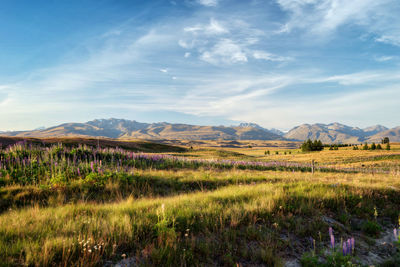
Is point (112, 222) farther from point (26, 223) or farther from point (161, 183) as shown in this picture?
point (161, 183)

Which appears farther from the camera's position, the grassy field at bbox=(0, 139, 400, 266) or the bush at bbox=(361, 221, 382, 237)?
the bush at bbox=(361, 221, 382, 237)

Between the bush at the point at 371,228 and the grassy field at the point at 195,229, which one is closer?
the grassy field at the point at 195,229

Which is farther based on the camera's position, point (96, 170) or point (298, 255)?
point (96, 170)

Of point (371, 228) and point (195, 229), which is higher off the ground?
point (195, 229)

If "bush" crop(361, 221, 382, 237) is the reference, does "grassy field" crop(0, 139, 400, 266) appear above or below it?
above

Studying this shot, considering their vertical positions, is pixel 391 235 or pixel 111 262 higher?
pixel 111 262

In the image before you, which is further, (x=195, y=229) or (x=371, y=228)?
(x=371, y=228)

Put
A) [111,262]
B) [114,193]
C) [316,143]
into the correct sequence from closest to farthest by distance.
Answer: [111,262], [114,193], [316,143]

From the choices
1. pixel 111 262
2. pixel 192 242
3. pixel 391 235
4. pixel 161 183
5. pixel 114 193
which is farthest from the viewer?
pixel 161 183

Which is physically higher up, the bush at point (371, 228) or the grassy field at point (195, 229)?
the grassy field at point (195, 229)

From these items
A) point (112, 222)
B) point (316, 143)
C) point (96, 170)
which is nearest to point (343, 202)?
point (112, 222)

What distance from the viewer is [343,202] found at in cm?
651

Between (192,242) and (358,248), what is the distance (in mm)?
3737

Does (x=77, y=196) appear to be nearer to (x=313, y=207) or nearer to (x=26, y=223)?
(x=26, y=223)
